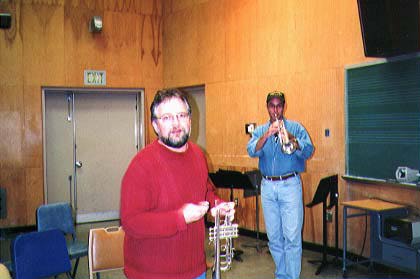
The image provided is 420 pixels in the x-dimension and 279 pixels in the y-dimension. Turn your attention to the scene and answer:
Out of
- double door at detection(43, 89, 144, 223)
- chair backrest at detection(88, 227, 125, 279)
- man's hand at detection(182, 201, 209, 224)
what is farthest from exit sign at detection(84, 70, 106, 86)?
man's hand at detection(182, 201, 209, 224)

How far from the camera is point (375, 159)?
17.3ft

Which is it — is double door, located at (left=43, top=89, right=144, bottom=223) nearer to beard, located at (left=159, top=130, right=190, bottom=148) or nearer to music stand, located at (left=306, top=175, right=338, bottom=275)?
music stand, located at (left=306, top=175, right=338, bottom=275)

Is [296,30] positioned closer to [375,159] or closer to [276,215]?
[375,159]

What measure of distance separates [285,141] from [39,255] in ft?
7.83

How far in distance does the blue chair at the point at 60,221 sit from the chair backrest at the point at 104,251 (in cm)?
149

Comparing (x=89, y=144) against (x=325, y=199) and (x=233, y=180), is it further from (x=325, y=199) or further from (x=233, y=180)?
(x=325, y=199)

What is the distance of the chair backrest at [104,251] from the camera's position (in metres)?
3.39

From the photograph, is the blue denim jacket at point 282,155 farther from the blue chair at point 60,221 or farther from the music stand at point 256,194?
the blue chair at point 60,221

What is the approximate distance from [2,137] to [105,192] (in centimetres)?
205

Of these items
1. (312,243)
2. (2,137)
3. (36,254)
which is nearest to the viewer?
(36,254)

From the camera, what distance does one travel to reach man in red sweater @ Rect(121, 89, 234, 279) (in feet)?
6.57

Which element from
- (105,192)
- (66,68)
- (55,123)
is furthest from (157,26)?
(105,192)

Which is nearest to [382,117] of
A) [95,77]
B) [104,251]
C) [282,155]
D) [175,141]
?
[282,155]

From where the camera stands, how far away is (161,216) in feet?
6.54
